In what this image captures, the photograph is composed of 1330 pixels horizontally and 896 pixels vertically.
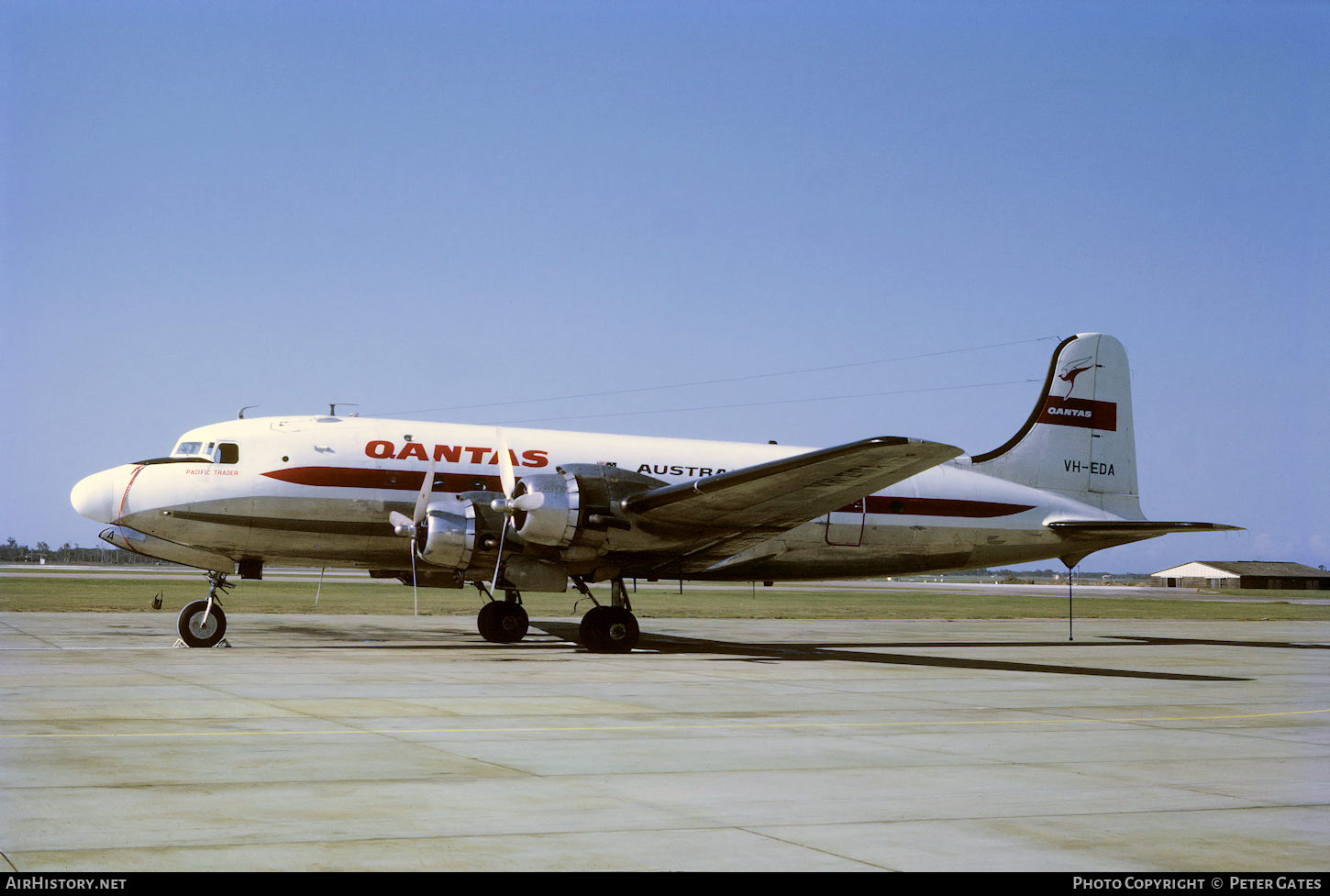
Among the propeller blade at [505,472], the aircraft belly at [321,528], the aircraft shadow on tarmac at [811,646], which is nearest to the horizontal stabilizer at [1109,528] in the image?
the aircraft shadow on tarmac at [811,646]

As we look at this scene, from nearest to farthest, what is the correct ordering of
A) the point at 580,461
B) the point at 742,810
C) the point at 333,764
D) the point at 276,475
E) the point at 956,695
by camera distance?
the point at 742,810 < the point at 333,764 < the point at 956,695 < the point at 276,475 < the point at 580,461

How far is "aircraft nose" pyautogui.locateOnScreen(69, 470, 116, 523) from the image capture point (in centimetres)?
1902

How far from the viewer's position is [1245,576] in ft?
358

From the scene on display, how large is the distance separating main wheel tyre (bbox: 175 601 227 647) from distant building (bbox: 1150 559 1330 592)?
102 meters

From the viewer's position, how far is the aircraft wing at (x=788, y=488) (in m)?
16.5

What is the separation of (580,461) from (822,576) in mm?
5486

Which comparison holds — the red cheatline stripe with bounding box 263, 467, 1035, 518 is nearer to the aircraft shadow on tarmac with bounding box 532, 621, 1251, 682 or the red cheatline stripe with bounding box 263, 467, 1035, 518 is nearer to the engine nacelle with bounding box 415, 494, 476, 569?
Answer: the engine nacelle with bounding box 415, 494, 476, 569

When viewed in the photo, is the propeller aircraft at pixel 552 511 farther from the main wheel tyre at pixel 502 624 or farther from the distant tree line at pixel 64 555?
the distant tree line at pixel 64 555

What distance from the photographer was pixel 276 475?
775 inches

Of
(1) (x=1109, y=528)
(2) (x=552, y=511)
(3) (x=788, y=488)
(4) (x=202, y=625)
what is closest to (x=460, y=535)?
(2) (x=552, y=511)

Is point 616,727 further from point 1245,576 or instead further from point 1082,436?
point 1245,576

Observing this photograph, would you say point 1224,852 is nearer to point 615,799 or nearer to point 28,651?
point 615,799

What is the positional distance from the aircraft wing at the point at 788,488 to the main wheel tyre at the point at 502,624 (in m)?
4.45

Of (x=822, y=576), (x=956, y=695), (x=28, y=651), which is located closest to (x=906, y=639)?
(x=822, y=576)
